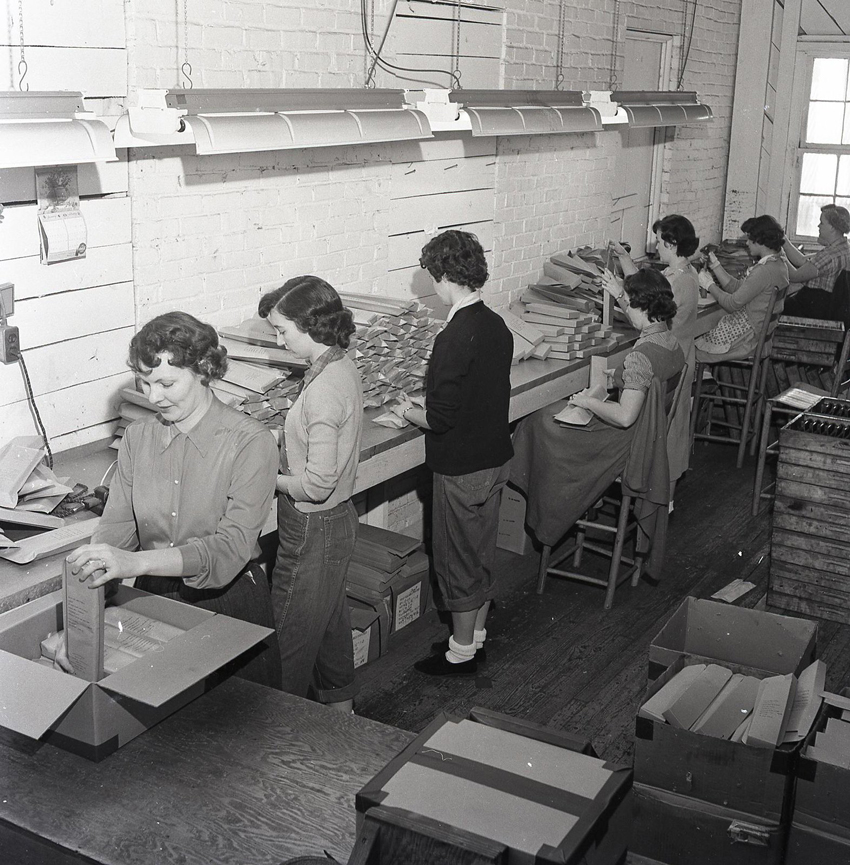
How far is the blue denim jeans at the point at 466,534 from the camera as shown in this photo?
4371mm

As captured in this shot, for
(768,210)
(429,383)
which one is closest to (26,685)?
(429,383)

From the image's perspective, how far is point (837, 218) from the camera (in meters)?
8.13

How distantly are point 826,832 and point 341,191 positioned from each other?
136 inches

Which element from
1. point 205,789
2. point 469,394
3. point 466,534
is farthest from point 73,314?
point 205,789

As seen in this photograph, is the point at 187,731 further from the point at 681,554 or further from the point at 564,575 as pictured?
the point at 681,554

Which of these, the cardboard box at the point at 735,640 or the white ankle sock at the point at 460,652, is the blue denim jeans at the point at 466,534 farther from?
the cardboard box at the point at 735,640

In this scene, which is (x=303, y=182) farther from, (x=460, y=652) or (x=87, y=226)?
(x=460, y=652)

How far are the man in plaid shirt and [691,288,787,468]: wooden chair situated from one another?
2.34 ft

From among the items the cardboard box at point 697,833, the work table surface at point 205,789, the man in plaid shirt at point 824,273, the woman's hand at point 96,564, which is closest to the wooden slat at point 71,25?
the woman's hand at point 96,564

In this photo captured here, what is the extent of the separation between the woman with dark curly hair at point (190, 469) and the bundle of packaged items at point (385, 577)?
1.77m

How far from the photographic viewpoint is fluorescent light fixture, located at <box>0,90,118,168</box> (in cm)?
278

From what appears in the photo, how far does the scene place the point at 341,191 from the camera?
4.99 m

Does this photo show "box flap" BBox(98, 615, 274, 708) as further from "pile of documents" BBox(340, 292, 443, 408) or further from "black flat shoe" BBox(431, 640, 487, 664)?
"black flat shoe" BBox(431, 640, 487, 664)

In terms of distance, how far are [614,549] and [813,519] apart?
0.96 metres
